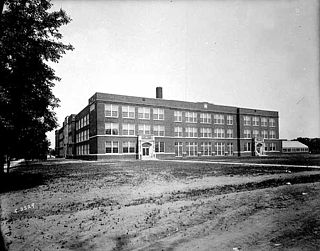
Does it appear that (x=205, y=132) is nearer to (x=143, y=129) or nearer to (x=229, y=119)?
(x=229, y=119)

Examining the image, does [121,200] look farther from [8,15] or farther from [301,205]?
[8,15]

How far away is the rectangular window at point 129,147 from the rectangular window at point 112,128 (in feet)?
7.54

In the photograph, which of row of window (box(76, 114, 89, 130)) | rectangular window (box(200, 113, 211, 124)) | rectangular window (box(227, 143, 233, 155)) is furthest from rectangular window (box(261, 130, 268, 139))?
row of window (box(76, 114, 89, 130))

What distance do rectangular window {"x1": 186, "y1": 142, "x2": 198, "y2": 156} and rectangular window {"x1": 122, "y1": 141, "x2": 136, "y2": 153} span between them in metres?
12.0

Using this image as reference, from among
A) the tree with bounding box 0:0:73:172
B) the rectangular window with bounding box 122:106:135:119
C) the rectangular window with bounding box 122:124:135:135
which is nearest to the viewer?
the tree with bounding box 0:0:73:172

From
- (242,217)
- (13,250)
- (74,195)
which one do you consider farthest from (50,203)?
(242,217)

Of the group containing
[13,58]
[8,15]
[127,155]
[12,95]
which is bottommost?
[127,155]

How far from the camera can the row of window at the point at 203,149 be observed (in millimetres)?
48912

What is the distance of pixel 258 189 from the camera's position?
9.30 meters

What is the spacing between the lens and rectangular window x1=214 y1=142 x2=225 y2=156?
178 ft

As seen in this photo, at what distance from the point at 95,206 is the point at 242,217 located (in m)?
4.16

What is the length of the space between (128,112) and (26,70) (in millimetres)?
31818

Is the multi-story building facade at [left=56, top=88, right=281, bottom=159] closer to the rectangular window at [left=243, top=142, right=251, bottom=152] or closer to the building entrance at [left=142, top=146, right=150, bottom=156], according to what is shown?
the rectangular window at [left=243, top=142, right=251, bottom=152]

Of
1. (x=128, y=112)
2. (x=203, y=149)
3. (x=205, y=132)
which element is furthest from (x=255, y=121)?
(x=128, y=112)
